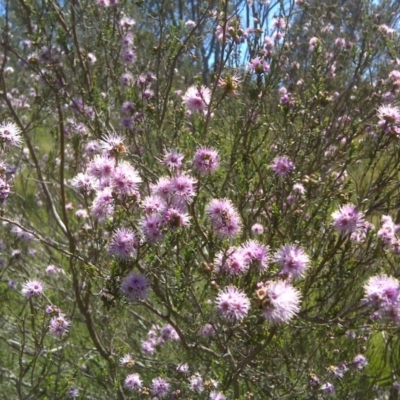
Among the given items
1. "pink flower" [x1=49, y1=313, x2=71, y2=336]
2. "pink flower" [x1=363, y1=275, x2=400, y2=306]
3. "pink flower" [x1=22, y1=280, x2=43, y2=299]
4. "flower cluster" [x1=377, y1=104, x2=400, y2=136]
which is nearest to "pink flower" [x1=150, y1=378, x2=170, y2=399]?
"pink flower" [x1=49, y1=313, x2=71, y2=336]

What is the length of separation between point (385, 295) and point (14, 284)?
3.48m

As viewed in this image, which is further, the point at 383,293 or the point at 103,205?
the point at 103,205

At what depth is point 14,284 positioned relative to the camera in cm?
469

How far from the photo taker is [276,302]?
75.7 inches

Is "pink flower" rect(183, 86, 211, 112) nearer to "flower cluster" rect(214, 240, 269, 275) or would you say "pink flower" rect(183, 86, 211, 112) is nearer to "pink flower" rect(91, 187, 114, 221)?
"pink flower" rect(91, 187, 114, 221)

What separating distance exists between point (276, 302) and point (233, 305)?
0.86 ft

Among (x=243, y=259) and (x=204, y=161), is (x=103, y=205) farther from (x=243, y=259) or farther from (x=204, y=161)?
(x=243, y=259)

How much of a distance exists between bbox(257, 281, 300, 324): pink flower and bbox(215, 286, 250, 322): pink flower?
0.62 feet

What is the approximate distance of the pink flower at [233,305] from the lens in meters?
2.13

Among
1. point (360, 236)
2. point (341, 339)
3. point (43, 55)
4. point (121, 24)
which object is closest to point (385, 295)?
point (360, 236)

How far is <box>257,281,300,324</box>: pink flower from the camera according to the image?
1907 mm

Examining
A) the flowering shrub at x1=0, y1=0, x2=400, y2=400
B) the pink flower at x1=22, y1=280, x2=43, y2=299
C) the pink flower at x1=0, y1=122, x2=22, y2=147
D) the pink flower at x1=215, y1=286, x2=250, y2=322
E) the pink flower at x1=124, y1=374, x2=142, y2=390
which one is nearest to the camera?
the pink flower at x1=215, y1=286, x2=250, y2=322

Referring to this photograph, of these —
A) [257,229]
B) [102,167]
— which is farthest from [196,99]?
[257,229]

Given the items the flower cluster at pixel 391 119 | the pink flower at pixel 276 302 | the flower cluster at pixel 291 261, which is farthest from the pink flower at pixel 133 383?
the flower cluster at pixel 391 119
